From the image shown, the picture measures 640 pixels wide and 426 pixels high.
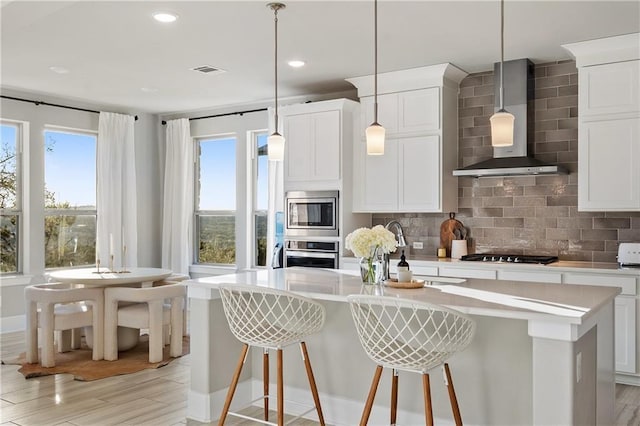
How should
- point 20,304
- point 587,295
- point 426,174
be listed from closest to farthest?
point 587,295 < point 426,174 < point 20,304

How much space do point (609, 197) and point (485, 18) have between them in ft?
5.73

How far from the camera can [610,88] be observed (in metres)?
4.48

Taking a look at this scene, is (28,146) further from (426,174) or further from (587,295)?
(587,295)

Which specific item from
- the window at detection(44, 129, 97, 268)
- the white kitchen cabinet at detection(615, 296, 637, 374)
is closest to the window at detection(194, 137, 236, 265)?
the window at detection(44, 129, 97, 268)

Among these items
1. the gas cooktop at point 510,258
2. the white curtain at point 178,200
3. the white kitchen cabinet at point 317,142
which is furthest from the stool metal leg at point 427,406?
the white curtain at point 178,200

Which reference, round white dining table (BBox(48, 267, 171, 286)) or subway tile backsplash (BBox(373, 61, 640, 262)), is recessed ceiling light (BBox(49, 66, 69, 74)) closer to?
round white dining table (BBox(48, 267, 171, 286))

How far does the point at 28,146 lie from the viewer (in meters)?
6.46

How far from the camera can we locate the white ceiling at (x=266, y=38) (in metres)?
3.72

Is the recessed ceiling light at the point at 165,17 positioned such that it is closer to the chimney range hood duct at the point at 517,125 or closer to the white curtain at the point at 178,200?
the chimney range hood duct at the point at 517,125

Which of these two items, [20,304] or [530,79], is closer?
[530,79]

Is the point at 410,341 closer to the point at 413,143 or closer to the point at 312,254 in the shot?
the point at 413,143

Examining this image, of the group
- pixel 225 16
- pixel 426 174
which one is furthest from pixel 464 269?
pixel 225 16

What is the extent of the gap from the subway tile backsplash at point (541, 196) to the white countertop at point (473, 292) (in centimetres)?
190

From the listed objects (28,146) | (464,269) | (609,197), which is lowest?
(464,269)
